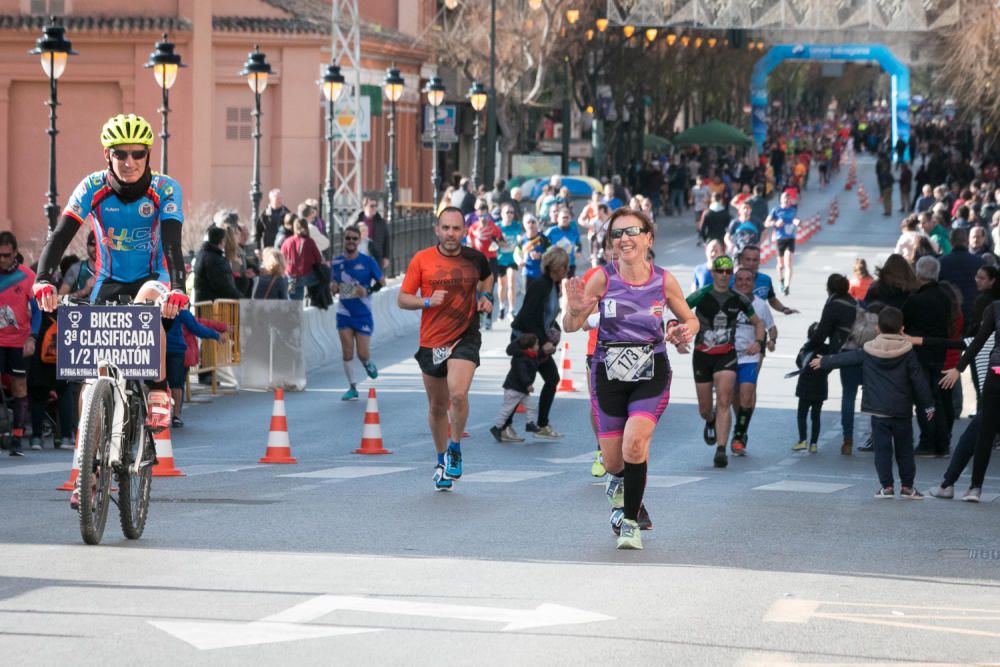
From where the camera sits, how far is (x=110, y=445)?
969 centimetres

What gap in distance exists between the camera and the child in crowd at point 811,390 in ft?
60.0

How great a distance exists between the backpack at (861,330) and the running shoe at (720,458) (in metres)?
1.81

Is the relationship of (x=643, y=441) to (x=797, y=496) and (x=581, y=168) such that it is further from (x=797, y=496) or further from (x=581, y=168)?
(x=581, y=168)

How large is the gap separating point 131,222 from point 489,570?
262cm

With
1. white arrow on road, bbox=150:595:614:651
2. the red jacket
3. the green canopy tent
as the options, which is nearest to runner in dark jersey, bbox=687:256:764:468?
white arrow on road, bbox=150:595:614:651

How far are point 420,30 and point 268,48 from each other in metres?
13.3

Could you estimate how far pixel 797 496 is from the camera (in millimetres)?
14133

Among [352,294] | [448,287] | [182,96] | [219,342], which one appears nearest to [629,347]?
[448,287]

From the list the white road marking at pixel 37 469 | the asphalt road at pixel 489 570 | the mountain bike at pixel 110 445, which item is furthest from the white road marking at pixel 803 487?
the mountain bike at pixel 110 445

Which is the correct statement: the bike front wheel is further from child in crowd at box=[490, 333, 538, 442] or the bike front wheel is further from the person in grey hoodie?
child in crowd at box=[490, 333, 538, 442]

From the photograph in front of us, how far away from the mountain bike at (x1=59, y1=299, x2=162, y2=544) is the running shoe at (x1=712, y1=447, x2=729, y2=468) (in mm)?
7639

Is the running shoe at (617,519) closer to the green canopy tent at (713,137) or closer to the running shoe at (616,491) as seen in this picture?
the running shoe at (616,491)

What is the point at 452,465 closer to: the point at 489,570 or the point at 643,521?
the point at 643,521

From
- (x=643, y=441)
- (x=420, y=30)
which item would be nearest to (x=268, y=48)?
(x=420, y=30)
